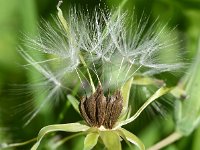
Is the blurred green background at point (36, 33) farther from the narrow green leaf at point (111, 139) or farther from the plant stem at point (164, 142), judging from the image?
the narrow green leaf at point (111, 139)

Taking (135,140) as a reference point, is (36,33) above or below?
above

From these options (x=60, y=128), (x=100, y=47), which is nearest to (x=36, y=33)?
(x=100, y=47)

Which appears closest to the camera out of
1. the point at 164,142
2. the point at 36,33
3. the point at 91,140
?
the point at 91,140

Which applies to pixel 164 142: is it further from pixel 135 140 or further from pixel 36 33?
pixel 36 33

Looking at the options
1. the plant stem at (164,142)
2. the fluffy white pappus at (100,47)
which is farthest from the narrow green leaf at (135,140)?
the plant stem at (164,142)

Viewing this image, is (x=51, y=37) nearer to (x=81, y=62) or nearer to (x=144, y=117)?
(x=81, y=62)

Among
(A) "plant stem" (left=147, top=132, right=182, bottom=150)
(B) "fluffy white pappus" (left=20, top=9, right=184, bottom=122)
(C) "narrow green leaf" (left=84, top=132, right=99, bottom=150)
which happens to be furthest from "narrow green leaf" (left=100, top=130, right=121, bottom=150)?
(A) "plant stem" (left=147, top=132, right=182, bottom=150)
